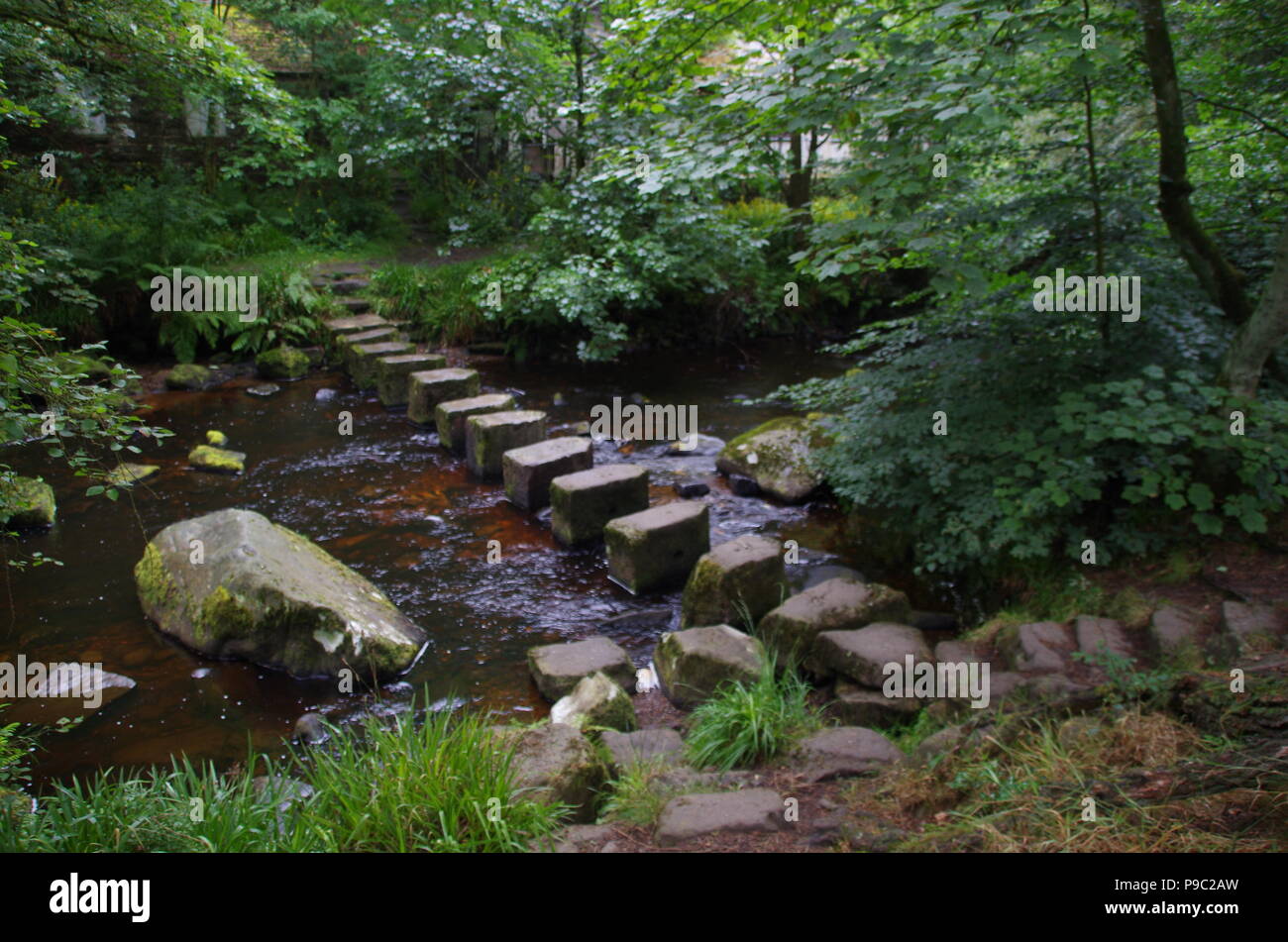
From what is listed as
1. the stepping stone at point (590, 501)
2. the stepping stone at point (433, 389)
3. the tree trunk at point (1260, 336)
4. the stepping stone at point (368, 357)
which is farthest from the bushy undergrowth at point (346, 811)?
the stepping stone at point (368, 357)

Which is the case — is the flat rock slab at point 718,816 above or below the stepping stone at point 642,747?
above

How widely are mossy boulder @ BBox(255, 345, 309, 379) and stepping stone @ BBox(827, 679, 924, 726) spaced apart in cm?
875

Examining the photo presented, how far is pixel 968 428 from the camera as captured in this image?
4.95 meters

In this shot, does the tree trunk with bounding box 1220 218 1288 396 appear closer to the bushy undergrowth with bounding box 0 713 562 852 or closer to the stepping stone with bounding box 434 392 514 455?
the bushy undergrowth with bounding box 0 713 562 852

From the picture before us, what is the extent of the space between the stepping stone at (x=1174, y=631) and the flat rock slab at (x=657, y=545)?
2.94 m

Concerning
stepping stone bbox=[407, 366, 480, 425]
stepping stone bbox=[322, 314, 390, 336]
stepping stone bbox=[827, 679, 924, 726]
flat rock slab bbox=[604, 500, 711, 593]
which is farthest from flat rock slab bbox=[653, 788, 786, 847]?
stepping stone bbox=[322, 314, 390, 336]

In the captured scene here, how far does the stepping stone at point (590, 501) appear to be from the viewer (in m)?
6.34

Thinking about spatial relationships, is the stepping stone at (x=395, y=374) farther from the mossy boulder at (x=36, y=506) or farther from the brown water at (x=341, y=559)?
the mossy boulder at (x=36, y=506)

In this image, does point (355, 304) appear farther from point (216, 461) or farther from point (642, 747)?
point (642, 747)

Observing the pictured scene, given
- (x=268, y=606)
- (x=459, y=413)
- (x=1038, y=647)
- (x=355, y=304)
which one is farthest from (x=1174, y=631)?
(x=355, y=304)

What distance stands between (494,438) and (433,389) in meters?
1.74

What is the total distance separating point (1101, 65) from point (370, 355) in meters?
8.13

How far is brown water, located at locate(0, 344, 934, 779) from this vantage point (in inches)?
170
